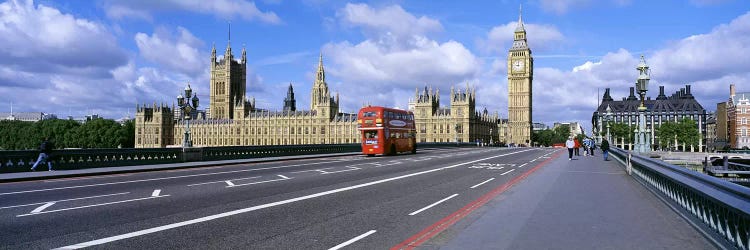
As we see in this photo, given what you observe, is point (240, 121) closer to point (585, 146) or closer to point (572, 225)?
point (585, 146)

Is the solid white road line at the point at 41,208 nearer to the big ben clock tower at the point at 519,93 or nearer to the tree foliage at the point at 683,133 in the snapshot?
the tree foliage at the point at 683,133

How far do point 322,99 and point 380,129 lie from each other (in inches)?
4327

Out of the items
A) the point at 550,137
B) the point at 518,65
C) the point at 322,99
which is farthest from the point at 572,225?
the point at 550,137

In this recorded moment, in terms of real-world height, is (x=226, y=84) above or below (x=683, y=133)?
above

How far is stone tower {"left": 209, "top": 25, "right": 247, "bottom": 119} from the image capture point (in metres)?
182

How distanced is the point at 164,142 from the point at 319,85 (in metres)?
59.1

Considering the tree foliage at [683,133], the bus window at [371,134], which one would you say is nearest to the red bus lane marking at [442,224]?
the bus window at [371,134]

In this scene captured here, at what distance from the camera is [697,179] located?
949 cm

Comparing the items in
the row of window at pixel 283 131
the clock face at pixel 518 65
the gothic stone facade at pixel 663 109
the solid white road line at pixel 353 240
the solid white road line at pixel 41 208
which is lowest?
the solid white road line at pixel 353 240

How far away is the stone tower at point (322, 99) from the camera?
146 m

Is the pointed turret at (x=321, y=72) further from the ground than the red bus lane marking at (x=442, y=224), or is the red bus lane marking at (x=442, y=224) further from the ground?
the pointed turret at (x=321, y=72)

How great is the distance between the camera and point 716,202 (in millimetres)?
7746

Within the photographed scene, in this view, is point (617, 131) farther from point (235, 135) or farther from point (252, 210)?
point (252, 210)

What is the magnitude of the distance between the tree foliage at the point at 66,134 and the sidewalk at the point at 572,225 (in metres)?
151
